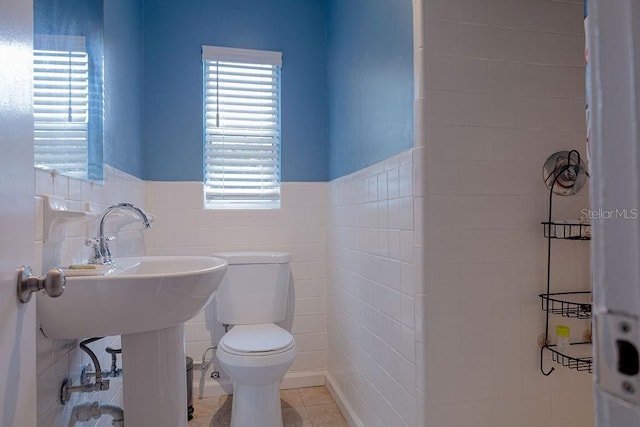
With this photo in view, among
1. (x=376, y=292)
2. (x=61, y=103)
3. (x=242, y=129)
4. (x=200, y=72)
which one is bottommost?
(x=376, y=292)

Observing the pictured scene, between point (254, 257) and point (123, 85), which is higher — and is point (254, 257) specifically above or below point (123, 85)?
below

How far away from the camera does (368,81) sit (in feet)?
5.82

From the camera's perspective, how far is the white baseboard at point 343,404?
190 cm

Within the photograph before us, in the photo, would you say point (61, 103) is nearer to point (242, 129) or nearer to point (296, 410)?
point (242, 129)

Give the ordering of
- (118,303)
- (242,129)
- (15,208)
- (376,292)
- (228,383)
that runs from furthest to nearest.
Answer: (242,129)
(228,383)
(376,292)
(118,303)
(15,208)

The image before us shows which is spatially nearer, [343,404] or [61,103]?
[61,103]

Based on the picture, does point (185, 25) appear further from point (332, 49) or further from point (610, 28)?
point (610, 28)

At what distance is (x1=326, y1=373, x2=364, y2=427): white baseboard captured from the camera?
1.90 metres

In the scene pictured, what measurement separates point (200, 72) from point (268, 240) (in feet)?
3.72

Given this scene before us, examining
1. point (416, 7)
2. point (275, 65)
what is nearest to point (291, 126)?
point (275, 65)

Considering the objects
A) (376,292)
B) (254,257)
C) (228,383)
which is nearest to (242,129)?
(254,257)

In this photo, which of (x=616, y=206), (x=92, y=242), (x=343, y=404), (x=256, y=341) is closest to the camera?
(x=616, y=206)

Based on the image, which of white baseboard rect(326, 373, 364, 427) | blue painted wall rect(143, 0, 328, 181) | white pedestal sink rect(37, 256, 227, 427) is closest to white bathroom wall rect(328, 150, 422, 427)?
white baseboard rect(326, 373, 364, 427)

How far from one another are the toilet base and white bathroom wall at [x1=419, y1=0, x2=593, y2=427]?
82cm
